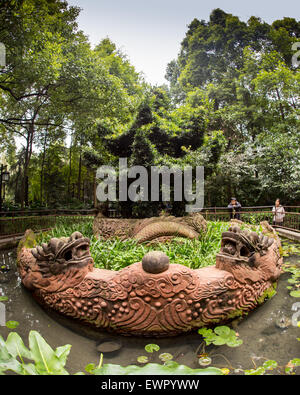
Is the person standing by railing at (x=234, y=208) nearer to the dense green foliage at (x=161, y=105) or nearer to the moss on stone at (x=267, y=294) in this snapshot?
the dense green foliage at (x=161, y=105)

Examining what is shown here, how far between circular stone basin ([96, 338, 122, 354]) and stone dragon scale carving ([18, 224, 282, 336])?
88 millimetres

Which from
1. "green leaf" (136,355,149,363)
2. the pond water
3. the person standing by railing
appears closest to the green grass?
the pond water

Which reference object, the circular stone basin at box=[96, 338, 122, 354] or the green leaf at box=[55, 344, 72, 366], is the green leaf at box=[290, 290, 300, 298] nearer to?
the circular stone basin at box=[96, 338, 122, 354]

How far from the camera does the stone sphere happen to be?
2.09 meters

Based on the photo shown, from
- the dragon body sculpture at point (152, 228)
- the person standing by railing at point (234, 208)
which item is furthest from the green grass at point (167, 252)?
the person standing by railing at point (234, 208)

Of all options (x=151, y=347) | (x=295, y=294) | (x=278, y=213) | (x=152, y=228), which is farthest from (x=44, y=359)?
(x=278, y=213)

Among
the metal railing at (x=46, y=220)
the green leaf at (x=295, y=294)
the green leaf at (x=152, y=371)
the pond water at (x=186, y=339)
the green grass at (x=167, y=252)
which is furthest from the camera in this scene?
the metal railing at (x=46, y=220)

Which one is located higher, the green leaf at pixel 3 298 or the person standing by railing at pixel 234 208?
the person standing by railing at pixel 234 208

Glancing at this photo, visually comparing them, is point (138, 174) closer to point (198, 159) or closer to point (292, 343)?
point (198, 159)

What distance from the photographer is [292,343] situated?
1.95 metres

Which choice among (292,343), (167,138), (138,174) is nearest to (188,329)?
(292,343)

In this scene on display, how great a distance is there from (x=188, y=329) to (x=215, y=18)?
1893 cm

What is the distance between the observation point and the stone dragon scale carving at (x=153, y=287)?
2.06 metres

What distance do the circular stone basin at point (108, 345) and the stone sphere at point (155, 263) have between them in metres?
0.65
